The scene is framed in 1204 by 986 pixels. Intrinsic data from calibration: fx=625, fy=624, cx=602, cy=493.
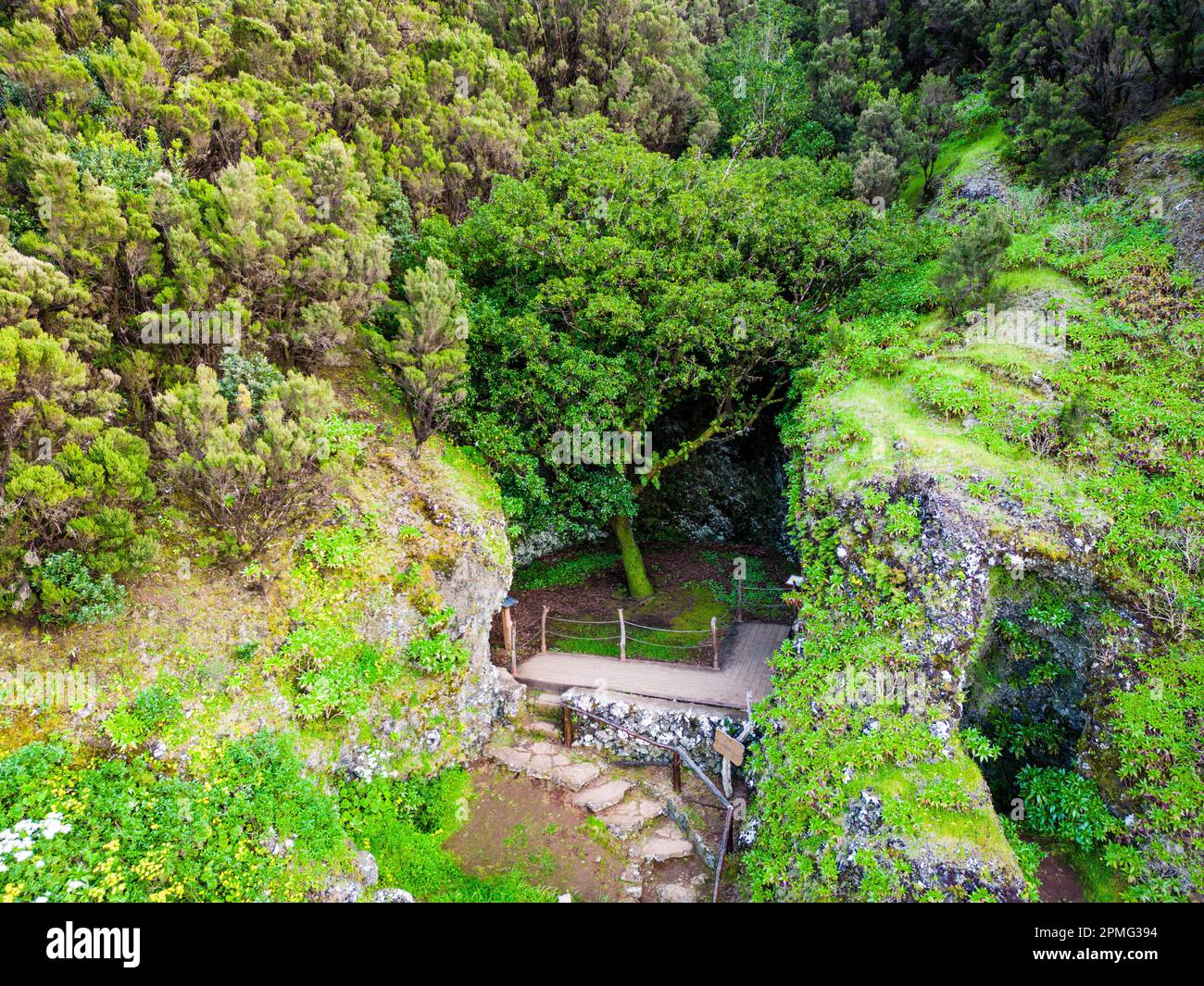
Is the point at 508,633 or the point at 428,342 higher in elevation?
the point at 428,342

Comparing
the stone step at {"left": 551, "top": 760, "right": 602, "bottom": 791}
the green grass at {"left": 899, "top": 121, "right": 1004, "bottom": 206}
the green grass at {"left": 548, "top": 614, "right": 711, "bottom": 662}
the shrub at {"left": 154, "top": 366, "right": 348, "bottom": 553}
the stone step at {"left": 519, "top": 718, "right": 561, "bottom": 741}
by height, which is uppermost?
the green grass at {"left": 899, "top": 121, "right": 1004, "bottom": 206}

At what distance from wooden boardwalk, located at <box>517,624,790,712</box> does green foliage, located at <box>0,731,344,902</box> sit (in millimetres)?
7113

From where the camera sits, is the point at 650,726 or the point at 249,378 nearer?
the point at 249,378

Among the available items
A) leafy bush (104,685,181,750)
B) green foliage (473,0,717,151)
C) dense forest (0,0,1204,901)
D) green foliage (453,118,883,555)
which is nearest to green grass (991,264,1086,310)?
dense forest (0,0,1204,901)

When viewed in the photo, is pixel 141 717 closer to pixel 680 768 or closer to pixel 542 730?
pixel 542 730

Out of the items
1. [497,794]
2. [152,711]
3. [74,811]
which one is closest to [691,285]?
[497,794]

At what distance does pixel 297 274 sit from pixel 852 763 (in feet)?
50.5

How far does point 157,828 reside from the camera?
9250 mm

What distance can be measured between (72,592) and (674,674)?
12912mm

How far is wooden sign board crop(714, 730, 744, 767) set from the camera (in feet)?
42.5

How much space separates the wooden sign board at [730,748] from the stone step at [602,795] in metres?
2.49

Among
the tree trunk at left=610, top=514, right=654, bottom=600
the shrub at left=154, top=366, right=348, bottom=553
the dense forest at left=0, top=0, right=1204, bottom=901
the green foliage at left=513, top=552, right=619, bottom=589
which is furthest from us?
the green foliage at left=513, top=552, right=619, bottom=589

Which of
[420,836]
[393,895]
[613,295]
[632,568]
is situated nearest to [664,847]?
[420,836]

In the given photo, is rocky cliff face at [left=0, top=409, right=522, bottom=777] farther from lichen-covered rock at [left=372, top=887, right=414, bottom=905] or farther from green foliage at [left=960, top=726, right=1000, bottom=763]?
green foliage at [left=960, top=726, right=1000, bottom=763]
